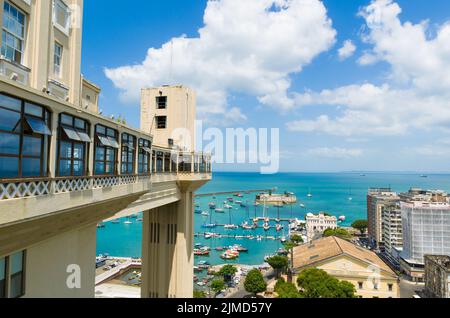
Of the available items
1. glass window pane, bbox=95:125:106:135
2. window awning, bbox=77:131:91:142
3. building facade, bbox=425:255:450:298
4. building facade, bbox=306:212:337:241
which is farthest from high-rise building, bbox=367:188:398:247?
window awning, bbox=77:131:91:142

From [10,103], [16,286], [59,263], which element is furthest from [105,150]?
[16,286]

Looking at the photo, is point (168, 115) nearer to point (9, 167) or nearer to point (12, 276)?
point (12, 276)

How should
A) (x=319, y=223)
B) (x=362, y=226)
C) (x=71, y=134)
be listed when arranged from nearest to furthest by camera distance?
(x=71, y=134)
(x=319, y=223)
(x=362, y=226)

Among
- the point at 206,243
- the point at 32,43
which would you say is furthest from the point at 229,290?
the point at 32,43

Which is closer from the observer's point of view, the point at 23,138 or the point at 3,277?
the point at 23,138

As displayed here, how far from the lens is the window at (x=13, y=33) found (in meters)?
6.63

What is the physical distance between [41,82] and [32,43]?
1.02m

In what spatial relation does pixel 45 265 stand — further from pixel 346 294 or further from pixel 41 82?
pixel 346 294

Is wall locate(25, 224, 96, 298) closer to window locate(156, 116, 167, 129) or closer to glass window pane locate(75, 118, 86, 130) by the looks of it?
glass window pane locate(75, 118, 86, 130)

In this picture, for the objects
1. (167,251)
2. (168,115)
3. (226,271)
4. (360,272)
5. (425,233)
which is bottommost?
(226,271)

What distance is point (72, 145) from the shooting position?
20.5ft

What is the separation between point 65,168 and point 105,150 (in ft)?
6.07

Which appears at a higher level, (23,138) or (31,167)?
(23,138)

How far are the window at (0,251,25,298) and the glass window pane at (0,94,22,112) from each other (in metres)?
4.34
